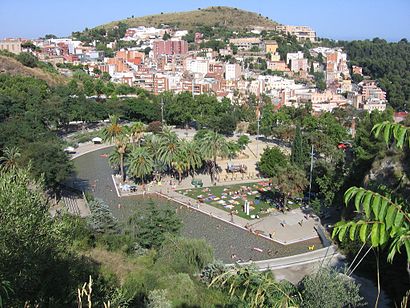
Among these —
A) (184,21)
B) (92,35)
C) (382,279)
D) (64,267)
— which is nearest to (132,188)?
(382,279)

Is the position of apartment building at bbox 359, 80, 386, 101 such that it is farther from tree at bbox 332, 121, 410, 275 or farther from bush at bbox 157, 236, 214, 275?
tree at bbox 332, 121, 410, 275

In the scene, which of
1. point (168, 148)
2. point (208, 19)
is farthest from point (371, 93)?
point (208, 19)

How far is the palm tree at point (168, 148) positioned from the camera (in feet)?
81.6

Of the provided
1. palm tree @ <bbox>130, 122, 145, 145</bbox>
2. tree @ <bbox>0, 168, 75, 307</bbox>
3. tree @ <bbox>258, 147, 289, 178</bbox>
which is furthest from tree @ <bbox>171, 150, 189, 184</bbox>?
tree @ <bbox>0, 168, 75, 307</bbox>

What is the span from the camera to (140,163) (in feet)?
79.7

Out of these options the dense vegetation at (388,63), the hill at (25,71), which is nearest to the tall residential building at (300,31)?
the dense vegetation at (388,63)

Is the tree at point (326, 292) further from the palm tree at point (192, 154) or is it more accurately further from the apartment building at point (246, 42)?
the apartment building at point (246, 42)

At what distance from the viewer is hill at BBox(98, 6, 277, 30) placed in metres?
125

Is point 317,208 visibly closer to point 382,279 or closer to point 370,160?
point 370,160

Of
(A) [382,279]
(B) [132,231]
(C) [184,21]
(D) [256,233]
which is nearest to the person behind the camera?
(A) [382,279]

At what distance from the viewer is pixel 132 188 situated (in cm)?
2438

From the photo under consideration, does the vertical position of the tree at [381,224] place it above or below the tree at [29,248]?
above

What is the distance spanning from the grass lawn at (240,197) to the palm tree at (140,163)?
224 centimetres

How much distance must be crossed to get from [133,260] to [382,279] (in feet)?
25.1
